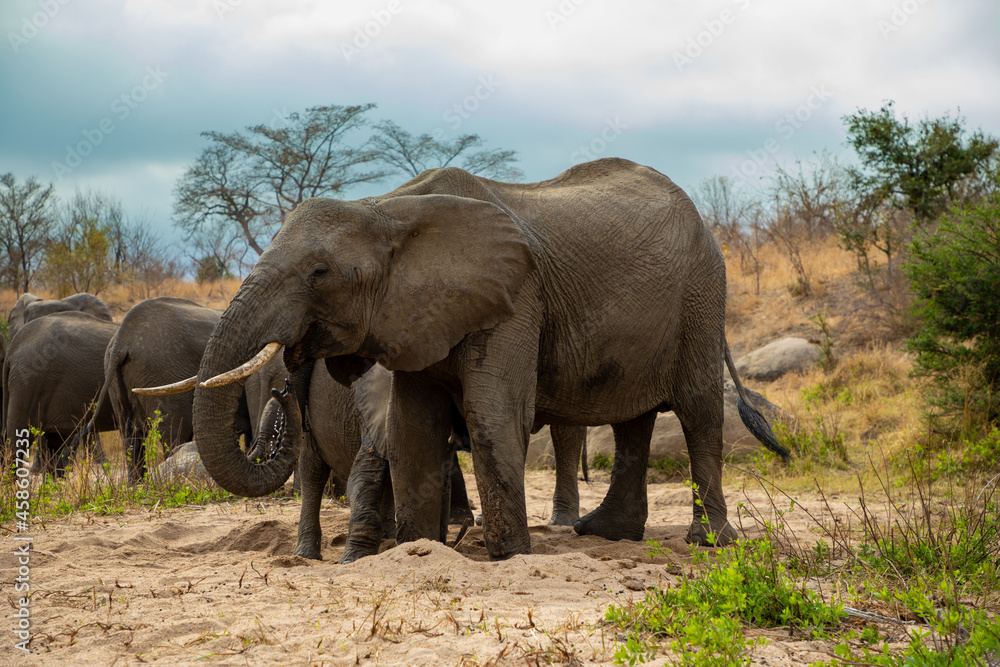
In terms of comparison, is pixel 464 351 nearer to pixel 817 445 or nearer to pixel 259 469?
pixel 259 469

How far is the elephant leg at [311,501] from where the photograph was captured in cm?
572

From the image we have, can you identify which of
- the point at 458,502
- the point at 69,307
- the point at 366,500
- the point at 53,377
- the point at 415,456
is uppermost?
the point at 69,307

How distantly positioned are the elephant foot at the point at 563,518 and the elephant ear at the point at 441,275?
3.03m

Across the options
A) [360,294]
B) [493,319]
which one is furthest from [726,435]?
[360,294]

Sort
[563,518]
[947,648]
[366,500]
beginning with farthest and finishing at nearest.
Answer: [563,518]
[366,500]
[947,648]

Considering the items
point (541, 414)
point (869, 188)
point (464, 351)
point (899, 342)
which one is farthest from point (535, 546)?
point (869, 188)

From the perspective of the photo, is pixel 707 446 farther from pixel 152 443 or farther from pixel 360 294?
pixel 152 443

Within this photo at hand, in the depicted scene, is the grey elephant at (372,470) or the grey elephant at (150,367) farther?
the grey elephant at (150,367)

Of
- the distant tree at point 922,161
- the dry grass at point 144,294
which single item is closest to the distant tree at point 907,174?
the distant tree at point 922,161

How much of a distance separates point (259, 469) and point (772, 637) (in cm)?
247

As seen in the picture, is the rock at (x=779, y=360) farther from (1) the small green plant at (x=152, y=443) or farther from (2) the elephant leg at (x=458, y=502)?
(1) the small green plant at (x=152, y=443)

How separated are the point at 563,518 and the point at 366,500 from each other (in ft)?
7.78

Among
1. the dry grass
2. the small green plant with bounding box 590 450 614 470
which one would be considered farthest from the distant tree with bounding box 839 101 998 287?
the dry grass

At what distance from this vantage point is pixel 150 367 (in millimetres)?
9898
